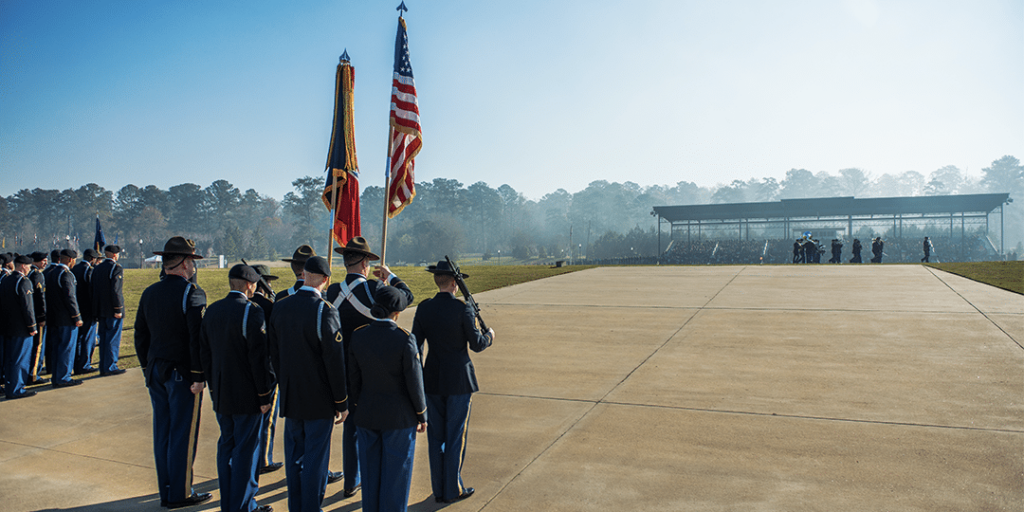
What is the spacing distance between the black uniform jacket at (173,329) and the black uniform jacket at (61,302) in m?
4.84

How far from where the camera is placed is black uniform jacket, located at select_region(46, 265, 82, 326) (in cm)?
850

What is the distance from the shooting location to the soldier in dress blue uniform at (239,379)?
4492 millimetres

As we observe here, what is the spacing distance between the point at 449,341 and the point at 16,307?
264 inches

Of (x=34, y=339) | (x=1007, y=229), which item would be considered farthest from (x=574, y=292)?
(x=1007, y=229)

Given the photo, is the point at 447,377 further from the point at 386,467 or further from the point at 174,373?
the point at 174,373

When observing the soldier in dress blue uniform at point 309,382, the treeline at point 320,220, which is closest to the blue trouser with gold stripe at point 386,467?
the soldier in dress blue uniform at point 309,382

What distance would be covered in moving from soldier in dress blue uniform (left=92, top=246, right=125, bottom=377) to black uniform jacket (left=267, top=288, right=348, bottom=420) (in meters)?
6.24

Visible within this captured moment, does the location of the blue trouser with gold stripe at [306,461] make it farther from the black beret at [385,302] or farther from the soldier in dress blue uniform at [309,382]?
the black beret at [385,302]

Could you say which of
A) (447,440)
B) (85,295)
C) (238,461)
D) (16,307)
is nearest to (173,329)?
(238,461)

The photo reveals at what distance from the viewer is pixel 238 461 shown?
4.45m

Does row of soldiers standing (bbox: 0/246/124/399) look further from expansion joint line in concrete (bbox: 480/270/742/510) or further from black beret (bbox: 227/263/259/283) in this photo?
expansion joint line in concrete (bbox: 480/270/742/510)

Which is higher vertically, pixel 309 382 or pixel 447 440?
pixel 309 382

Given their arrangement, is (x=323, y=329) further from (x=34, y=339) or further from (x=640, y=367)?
(x=34, y=339)

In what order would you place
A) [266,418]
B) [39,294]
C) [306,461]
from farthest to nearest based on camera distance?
[39,294]
[266,418]
[306,461]
